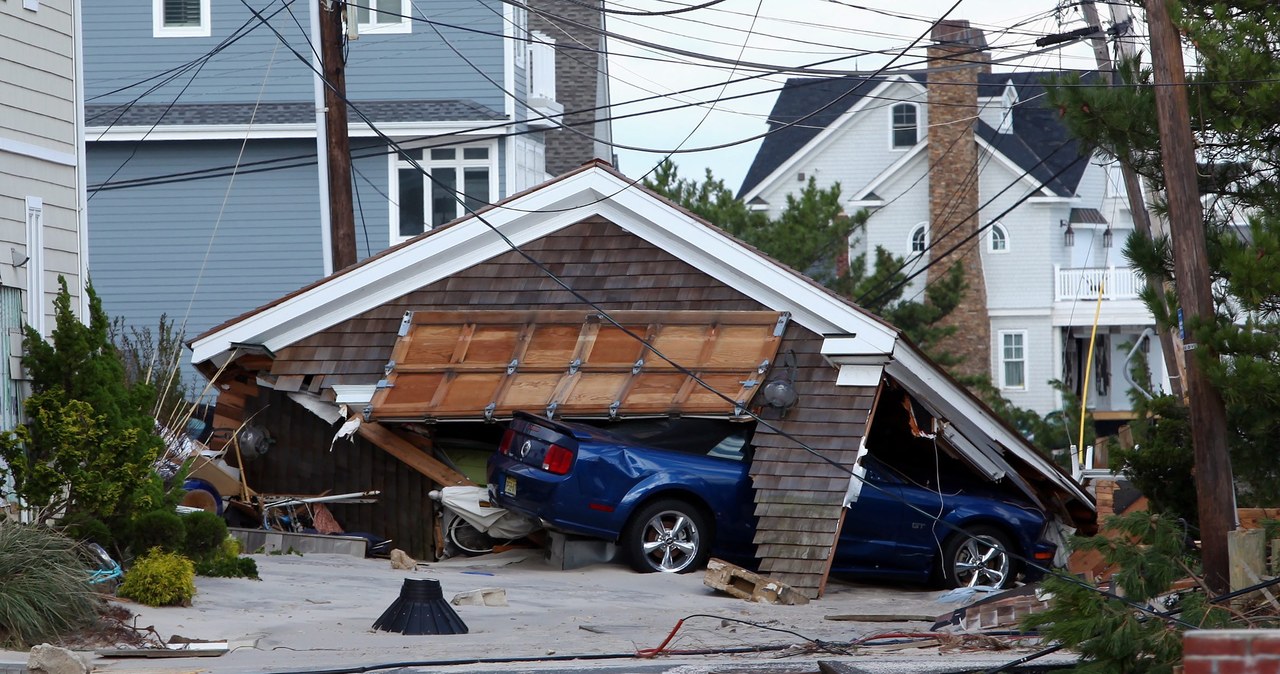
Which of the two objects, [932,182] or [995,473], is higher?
[932,182]

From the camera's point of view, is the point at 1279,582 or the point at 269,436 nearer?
the point at 1279,582

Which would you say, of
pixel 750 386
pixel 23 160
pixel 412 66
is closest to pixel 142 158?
pixel 412 66

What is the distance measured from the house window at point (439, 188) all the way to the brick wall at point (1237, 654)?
20.8 metres

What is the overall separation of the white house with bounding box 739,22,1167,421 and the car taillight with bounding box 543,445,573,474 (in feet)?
73.8

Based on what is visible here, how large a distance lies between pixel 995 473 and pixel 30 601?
9.05 metres

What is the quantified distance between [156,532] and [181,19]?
48.7 ft

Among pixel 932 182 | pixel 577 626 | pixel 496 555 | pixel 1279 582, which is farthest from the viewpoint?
pixel 932 182

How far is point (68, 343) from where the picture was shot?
10742 millimetres

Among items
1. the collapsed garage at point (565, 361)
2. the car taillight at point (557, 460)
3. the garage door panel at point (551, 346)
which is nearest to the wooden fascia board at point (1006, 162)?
the collapsed garage at point (565, 361)

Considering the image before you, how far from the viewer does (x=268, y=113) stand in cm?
2359

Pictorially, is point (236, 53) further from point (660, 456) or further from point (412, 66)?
point (660, 456)

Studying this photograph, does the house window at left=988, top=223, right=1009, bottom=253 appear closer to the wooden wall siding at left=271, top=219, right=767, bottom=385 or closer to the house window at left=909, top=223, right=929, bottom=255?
the house window at left=909, top=223, right=929, bottom=255

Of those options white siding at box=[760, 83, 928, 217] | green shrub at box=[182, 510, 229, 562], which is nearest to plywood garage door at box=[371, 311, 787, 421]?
green shrub at box=[182, 510, 229, 562]

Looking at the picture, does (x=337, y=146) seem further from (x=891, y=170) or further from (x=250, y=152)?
(x=891, y=170)
